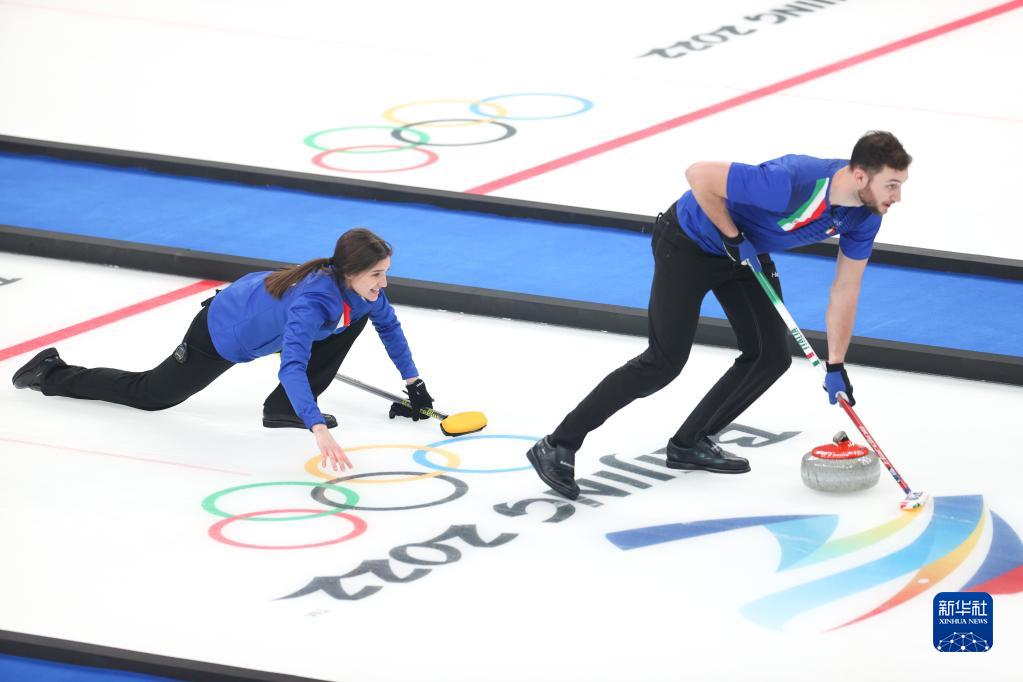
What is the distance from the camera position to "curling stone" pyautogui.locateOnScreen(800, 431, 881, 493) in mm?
4730

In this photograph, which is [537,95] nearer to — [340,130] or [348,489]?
[340,130]

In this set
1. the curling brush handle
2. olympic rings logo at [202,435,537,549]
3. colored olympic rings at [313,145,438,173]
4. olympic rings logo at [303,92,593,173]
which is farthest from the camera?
olympic rings logo at [303,92,593,173]

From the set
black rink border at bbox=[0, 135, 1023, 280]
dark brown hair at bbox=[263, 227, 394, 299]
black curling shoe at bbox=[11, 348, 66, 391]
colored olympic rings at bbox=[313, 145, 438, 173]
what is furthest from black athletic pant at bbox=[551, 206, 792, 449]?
colored olympic rings at bbox=[313, 145, 438, 173]

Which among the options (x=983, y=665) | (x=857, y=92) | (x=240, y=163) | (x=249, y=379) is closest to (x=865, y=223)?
(x=983, y=665)

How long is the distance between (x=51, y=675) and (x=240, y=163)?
16.1ft

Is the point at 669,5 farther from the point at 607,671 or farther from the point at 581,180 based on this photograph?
the point at 607,671

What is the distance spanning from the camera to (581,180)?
817cm

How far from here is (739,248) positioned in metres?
4.44

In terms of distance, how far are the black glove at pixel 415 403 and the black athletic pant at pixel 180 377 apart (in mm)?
233

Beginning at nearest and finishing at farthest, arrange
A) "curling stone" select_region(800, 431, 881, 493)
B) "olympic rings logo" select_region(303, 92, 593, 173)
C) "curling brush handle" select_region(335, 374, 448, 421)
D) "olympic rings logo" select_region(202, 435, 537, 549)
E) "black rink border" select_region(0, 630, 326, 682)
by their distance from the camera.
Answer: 1. "black rink border" select_region(0, 630, 326, 682)
2. "olympic rings logo" select_region(202, 435, 537, 549)
3. "curling stone" select_region(800, 431, 881, 493)
4. "curling brush handle" select_region(335, 374, 448, 421)
5. "olympic rings logo" select_region(303, 92, 593, 173)

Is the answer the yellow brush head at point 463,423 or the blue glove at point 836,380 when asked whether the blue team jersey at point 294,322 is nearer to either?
the yellow brush head at point 463,423

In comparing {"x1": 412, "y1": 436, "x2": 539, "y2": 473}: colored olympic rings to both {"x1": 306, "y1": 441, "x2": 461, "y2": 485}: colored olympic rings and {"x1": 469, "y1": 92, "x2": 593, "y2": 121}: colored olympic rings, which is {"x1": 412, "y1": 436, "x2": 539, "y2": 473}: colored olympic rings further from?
{"x1": 469, "y1": 92, "x2": 593, "y2": 121}: colored olympic rings

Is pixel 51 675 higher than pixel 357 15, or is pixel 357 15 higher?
pixel 357 15

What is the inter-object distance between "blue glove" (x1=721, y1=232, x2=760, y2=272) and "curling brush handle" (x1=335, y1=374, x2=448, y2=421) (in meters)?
1.23
